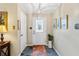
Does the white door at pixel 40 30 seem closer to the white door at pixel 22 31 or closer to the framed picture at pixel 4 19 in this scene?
the white door at pixel 22 31

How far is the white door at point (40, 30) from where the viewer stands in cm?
410

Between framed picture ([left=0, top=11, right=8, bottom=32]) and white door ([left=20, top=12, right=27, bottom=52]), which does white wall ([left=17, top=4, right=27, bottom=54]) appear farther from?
framed picture ([left=0, top=11, right=8, bottom=32])

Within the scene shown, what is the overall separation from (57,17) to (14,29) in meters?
1.45

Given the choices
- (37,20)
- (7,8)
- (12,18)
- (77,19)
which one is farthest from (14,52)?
(77,19)

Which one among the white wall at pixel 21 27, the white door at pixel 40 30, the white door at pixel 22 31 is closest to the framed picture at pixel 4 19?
the white wall at pixel 21 27

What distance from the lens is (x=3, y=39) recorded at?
3.32 m

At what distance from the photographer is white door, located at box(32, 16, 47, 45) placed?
13.5 feet

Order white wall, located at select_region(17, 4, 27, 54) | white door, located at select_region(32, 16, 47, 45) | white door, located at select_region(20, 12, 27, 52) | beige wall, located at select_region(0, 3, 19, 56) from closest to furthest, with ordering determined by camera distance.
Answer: beige wall, located at select_region(0, 3, 19, 56) < white wall, located at select_region(17, 4, 27, 54) < white door, located at select_region(20, 12, 27, 52) < white door, located at select_region(32, 16, 47, 45)

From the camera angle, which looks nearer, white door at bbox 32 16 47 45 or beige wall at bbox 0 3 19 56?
beige wall at bbox 0 3 19 56

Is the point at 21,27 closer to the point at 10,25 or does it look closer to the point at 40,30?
the point at 40,30

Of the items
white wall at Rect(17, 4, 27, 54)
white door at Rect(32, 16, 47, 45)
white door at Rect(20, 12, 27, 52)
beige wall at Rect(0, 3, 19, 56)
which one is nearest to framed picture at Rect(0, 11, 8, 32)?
beige wall at Rect(0, 3, 19, 56)

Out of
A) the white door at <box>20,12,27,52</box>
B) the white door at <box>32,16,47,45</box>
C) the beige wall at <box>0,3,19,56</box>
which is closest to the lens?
the beige wall at <box>0,3,19,56</box>

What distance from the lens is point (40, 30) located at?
4227 millimetres

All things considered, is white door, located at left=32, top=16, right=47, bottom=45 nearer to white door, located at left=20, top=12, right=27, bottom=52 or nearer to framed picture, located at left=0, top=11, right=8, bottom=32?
white door, located at left=20, top=12, right=27, bottom=52
